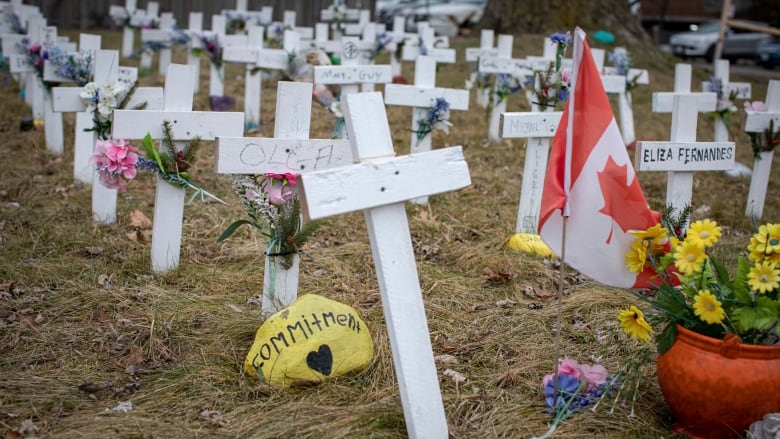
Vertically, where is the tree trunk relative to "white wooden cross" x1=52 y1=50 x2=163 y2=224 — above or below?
above

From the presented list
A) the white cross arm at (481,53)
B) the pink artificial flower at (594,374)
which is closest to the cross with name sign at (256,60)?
the white cross arm at (481,53)

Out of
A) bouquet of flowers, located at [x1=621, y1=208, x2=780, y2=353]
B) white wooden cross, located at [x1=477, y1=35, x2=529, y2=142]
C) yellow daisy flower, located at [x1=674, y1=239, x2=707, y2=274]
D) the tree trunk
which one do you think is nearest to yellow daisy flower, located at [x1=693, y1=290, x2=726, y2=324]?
bouquet of flowers, located at [x1=621, y1=208, x2=780, y2=353]

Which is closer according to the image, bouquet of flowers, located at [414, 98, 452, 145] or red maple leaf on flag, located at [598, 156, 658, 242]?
red maple leaf on flag, located at [598, 156, 658, 242]

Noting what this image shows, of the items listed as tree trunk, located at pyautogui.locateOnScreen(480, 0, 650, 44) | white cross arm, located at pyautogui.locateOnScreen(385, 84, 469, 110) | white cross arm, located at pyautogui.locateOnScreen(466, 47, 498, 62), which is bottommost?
white cross arm, located at pyautogui.locateOnScreen(385, 84, 469, 110)

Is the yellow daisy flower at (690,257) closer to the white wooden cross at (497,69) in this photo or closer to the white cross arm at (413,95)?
the white cross arm at (413,95)

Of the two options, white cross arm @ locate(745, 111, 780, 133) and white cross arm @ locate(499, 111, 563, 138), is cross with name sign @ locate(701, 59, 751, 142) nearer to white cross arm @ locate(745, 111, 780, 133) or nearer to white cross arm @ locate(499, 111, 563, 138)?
white cross arm @ locate(745, 111, 780, 133)

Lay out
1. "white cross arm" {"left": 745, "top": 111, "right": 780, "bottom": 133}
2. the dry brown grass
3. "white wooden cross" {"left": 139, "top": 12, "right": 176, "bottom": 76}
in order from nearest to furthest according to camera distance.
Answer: the dry brown grass
"white cross arm" {"left": 745, "top": 111, "right": 780, "bottom": 133}
"white wooden cross" {"left": 139, "top": 12, "right": 176, "bottom": 76}

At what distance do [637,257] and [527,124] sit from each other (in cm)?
216

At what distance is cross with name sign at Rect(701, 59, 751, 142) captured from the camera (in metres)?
7.74

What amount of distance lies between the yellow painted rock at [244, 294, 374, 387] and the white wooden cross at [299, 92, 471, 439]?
618mm

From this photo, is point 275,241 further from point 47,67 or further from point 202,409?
point 47,67

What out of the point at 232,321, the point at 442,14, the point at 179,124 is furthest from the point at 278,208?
the point at 442,14

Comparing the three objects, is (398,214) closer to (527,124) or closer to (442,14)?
(527,124)

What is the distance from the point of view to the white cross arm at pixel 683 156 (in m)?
4.19
